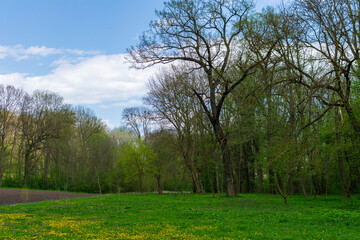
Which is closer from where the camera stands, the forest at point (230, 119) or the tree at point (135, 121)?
the forest at point (230, 119)

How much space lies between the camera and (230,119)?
3366 centimetres

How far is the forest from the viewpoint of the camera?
15203 millimetres

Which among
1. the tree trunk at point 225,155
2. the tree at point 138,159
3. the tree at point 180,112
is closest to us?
the tree trunk at point 225,155

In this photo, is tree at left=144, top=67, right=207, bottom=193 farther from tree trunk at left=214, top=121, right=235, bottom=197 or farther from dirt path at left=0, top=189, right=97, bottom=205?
dirt path at left=0, top=189, right=97, bottom=205

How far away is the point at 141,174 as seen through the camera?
3862 cm

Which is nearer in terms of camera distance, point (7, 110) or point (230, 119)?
point (230, 119)

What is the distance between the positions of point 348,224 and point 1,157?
48289 mm

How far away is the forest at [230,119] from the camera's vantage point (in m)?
15.2

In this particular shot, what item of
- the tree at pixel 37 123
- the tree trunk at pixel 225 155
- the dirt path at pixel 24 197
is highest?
the tree at pixel 37 123

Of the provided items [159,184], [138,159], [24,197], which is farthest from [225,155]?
[24,197]

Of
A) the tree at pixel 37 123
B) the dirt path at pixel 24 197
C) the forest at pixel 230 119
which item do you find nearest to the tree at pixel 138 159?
the forest at pixel 230 119

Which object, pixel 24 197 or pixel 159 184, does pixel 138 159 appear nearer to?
pixel 159 184

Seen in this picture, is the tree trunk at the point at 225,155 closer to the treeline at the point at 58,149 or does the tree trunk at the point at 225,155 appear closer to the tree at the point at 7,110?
the treeline at the point at 58,149

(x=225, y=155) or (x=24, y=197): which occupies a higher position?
(x=225, y=155)
